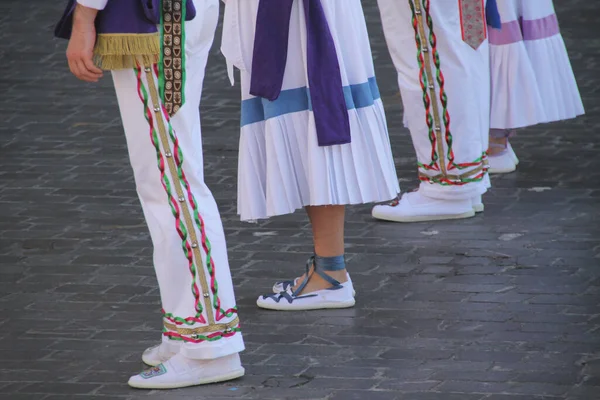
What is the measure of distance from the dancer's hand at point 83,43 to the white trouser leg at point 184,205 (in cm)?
14

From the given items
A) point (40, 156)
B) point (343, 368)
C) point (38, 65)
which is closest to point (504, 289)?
point (343, 368)

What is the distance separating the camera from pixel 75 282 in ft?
18.6

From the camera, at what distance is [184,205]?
4406 mm

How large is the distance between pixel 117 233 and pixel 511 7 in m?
2.32

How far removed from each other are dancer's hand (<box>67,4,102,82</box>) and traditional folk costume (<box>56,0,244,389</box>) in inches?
1.4

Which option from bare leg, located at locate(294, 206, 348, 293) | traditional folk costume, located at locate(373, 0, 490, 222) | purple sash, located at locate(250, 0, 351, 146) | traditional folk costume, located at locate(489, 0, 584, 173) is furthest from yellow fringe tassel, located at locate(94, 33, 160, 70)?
traditional folk costume, located at locate(489, 0, 584, 173)

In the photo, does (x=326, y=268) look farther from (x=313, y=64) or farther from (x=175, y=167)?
(x=175, y=167)

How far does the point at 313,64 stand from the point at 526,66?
218cm

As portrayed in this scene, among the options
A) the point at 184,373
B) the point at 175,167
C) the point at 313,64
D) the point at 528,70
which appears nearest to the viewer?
the point at 175,167

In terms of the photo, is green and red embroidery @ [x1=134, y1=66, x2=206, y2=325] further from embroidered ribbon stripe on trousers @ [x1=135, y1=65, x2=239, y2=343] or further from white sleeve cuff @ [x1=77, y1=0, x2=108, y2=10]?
white sleeve cuff @ [x1=77, y1=0, x2=108, y2=10]

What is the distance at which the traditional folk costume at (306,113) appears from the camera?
5.11 m

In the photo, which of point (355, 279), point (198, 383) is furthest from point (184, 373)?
point (355, 279)

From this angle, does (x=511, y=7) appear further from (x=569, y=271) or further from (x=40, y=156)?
(x=40, y=156)

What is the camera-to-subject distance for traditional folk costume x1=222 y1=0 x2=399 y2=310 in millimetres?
5109
